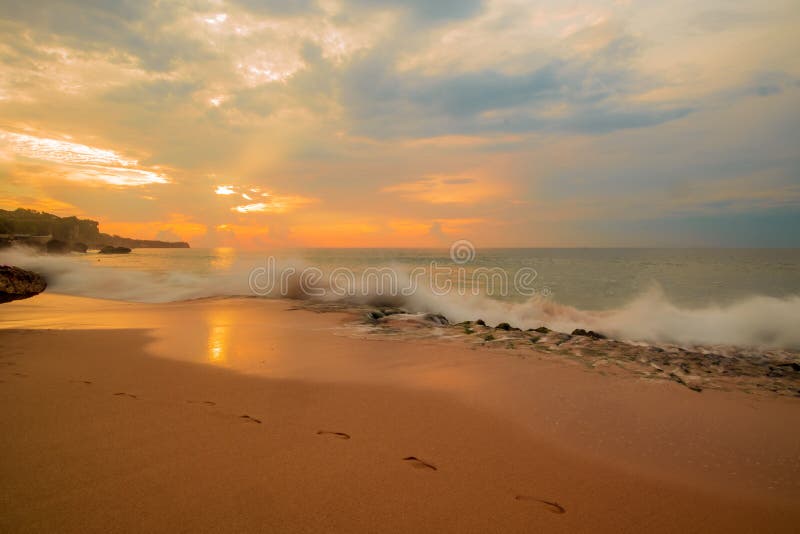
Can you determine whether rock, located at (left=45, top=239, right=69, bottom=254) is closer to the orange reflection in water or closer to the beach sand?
the orange reflection in water

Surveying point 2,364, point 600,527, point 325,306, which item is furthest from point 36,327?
point 600,527

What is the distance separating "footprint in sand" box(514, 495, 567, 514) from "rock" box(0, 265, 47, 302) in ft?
49.5

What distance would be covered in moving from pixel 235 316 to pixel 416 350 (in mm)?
5590

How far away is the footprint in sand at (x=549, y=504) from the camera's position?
2025 mm

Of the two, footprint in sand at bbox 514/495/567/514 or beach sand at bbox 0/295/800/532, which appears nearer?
beach sand at bbox 0/295/800/532

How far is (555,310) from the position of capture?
12.6 m

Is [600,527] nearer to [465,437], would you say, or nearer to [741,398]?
[465,437]

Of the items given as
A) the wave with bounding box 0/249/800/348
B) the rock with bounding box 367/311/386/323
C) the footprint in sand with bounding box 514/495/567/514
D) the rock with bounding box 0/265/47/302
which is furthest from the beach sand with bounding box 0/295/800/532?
the rock with bounding box 0/265/47/302

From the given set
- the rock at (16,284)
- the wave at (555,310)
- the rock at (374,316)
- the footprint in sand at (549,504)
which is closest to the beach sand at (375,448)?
the footprint in sand at (549,504)

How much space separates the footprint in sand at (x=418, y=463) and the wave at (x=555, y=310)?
27.2ft

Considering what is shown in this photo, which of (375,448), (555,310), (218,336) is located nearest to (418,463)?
(375,448)

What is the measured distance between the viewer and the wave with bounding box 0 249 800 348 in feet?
29.9

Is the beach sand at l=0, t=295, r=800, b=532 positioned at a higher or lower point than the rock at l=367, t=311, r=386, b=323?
higher

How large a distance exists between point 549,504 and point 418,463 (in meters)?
0.82
